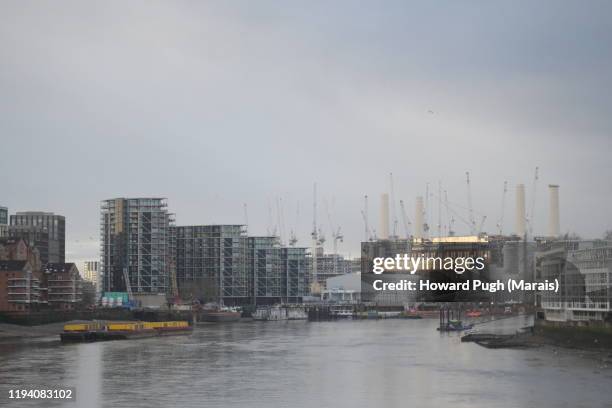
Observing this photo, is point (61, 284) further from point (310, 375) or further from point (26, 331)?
point (310, 375)

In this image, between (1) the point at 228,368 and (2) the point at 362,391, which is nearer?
(2) the point at 362,391

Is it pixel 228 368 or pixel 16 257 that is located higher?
pixel 16 257

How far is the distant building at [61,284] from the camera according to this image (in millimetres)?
145250

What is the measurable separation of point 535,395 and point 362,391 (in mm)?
9337

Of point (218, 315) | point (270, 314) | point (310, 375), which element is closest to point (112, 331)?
point (310, 375)

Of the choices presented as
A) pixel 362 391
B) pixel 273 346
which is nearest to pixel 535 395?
pixel 362 391

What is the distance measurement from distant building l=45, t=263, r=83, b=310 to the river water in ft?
185

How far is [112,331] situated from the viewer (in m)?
108

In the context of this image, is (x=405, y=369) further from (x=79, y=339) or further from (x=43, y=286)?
(x=43, y=286)

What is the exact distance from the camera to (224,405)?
4650 cm

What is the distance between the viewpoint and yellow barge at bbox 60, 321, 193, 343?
333 ft

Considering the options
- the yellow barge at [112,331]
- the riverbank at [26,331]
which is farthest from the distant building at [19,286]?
the yellow barge at [112,331]

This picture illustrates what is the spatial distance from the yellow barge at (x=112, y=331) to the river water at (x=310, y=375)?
10.7m

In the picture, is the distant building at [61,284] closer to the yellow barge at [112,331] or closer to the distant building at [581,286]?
the yellow barge at [112,331]
